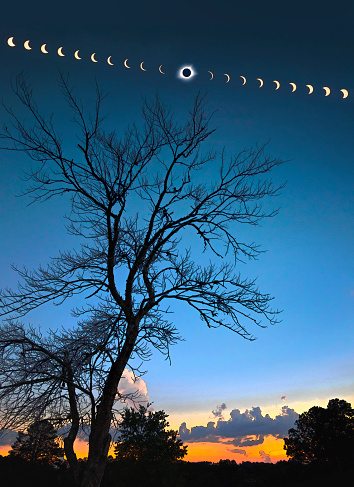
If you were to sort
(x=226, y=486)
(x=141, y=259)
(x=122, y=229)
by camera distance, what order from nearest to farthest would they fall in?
(x=141, y=259), (x=122, y=229), (x=226, y=486)

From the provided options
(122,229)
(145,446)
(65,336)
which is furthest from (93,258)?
→ (145,446)

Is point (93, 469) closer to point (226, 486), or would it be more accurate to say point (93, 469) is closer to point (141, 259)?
point (141, 259)

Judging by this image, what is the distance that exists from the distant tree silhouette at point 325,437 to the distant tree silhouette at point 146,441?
57.5ft

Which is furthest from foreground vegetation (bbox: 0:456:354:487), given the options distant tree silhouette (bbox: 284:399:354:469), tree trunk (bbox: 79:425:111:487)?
tree trunk (bbox: 79:425:111:487)

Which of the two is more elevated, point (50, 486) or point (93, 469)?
point (93, 469)

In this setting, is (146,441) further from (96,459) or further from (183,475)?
(96,459)

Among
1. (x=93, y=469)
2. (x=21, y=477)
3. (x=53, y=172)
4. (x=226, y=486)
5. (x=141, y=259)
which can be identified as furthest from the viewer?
(x=226, y=486)

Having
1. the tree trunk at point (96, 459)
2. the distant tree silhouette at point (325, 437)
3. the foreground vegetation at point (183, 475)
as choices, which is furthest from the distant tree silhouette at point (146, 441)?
the tree trunk at point (96, 459)

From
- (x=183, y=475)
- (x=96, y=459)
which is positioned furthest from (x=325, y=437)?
(x=96, y=459)

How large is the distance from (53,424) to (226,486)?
4785cm

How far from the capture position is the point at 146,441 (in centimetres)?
4184

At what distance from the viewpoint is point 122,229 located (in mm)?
8141

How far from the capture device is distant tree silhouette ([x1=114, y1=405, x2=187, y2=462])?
135 ft

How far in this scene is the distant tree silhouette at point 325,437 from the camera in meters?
45.1
